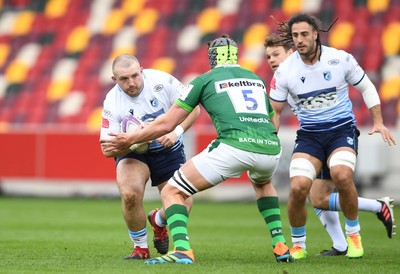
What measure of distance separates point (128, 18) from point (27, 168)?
259 inches

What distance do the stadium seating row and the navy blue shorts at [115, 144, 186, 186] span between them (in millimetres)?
13216

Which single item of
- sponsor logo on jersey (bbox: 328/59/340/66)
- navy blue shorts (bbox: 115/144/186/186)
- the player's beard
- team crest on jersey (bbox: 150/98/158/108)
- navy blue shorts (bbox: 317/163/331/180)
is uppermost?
the player's beard

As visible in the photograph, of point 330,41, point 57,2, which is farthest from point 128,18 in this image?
point 330,41

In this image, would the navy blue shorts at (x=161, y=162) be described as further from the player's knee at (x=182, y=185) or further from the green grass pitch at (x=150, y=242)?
the player's knee at (x=182, y=185)

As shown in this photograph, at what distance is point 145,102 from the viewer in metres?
9.82

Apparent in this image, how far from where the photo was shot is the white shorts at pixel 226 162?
8500 mm

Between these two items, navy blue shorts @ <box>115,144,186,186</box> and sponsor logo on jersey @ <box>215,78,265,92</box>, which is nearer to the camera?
sponsor logo on jersey @ <box>215,78,265,92</box>

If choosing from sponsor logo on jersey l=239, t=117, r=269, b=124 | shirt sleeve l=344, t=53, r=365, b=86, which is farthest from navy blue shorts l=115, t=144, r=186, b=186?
shirt sleeve l=344, t=53, r=365, b=86

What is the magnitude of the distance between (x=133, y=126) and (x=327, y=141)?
2.00 m

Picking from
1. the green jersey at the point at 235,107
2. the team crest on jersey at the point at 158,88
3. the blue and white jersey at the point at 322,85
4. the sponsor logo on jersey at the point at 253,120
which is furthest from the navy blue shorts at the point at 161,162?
the sponsor logo on jersey at the point at 253,120

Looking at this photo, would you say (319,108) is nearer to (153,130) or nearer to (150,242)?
Result: (153,130)

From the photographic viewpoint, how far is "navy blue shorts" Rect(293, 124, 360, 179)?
32.0 ft

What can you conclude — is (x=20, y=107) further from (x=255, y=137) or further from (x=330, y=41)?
(x=255, y=137)

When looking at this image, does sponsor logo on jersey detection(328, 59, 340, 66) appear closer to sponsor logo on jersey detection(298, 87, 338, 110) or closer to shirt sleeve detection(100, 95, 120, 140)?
sponsor logo on jersey detection(298, 87, 338, 110)
